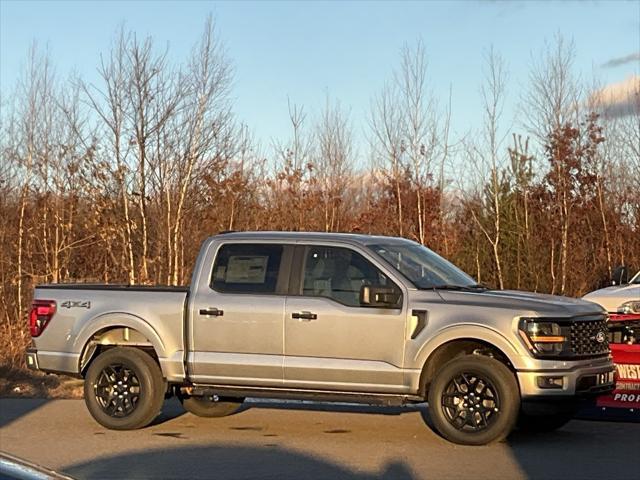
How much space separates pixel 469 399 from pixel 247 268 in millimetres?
2627

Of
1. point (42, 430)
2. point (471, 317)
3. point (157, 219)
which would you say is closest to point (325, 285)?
point (471, 317)

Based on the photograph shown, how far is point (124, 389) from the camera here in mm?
10500

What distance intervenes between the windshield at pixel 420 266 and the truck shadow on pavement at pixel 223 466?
209 centimetres

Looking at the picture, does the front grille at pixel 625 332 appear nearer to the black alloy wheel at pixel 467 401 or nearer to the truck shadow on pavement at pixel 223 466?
the black alloy wheel at pixel 467 401

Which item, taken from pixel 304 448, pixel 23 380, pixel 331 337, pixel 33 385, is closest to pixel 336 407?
pixel 331 337

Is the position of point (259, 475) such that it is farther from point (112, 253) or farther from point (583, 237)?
point (583, 237)

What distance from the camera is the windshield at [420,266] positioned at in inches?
390

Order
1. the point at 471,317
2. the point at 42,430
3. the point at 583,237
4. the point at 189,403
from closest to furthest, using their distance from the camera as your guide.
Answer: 1. the point at 471,317
2. the point at 42,430
3. the point at 189,403
4. the point at 583,237

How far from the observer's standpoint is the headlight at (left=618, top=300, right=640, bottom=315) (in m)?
11.4

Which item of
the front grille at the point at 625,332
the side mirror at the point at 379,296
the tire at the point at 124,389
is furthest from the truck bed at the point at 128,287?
the front grille at the point at 625,332

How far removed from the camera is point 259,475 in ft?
26.5

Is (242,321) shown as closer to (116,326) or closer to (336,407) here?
(116,326)

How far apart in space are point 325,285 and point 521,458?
2.54 m

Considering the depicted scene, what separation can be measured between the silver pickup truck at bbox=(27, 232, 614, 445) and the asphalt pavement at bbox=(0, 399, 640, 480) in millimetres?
360
